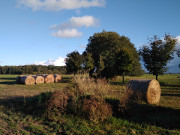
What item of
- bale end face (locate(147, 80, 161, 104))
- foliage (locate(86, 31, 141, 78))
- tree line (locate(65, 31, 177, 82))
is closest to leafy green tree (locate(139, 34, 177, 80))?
tree line (locate(65, 31, 177, 82))

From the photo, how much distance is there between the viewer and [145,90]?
10672mm

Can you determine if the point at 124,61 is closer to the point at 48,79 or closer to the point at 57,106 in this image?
the point at 48,79

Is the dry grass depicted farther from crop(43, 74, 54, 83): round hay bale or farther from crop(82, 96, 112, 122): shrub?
crop(43, 74, 54, 83): round hay bale

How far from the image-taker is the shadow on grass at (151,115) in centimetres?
723

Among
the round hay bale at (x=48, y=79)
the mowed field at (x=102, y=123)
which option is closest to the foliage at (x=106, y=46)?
the round hay bale at (x=48, y=79)

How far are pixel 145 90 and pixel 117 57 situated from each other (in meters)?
16.6

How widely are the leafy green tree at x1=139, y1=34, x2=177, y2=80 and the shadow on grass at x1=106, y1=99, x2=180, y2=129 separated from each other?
1805cm

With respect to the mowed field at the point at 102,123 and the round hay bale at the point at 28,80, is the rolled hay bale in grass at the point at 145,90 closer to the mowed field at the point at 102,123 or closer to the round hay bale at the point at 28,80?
the mowed field at the point at 102,123

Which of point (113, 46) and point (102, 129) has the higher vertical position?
point (113, 46)

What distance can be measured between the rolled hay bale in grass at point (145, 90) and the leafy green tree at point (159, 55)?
15483 mm

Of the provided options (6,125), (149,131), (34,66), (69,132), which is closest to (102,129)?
(69,132)

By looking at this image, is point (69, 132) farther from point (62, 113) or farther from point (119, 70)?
point (119, 70)

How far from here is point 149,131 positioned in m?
6.22

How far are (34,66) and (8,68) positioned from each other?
14.3 meters
